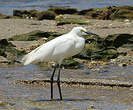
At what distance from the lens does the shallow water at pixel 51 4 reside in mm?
23575

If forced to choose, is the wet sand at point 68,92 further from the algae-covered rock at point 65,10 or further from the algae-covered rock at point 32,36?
the algae-covered rock at point 65,10

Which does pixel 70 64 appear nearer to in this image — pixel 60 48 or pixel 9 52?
pixel 9 52

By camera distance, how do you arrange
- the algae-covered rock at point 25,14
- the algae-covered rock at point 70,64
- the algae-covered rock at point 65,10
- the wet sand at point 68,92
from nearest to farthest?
the wet sand at point 68,92, the algae-covered rock at point 70,64, the algae-covered rock at point 25,14, the algae-covered rock at point 65,10

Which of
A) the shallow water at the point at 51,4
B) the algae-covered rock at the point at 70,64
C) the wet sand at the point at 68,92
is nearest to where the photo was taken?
the wet sand at the point at 68,92

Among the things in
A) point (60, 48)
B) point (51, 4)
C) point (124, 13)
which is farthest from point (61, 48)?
point (51, 4)

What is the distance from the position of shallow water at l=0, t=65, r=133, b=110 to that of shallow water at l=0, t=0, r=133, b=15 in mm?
12930

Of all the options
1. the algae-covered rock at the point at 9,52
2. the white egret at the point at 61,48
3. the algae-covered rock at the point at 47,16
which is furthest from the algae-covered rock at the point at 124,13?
the white egret at the point at 61,48

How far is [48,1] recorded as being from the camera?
26172 mm

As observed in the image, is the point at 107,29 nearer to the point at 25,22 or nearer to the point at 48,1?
the point at 25,22

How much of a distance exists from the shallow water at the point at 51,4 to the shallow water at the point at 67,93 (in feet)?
42.4

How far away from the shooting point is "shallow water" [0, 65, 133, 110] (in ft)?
23.4

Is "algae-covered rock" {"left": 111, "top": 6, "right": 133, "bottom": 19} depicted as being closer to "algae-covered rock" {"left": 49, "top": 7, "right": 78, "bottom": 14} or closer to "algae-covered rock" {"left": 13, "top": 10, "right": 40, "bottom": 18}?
"algae-covered rock" {"left": 49, "top": 7, "right": 78, "bottom": 14}

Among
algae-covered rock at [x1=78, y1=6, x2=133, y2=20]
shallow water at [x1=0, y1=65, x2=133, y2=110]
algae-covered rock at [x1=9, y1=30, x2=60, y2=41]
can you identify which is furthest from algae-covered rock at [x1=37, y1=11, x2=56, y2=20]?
shallow water at [x1=0, y1=65, x2=133, y2=110]

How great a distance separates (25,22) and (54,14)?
1.84m
